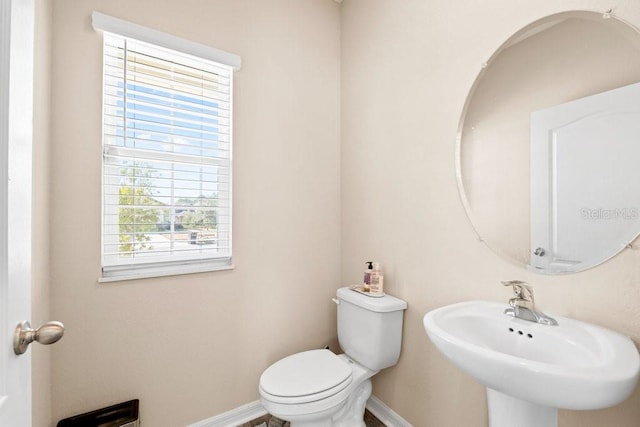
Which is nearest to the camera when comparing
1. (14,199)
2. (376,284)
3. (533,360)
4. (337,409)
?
(14,199)

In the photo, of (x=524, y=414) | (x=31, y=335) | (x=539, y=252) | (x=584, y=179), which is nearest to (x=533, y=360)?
(x=524, y=414)

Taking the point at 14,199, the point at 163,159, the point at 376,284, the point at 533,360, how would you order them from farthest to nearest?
the point at 376,284, the point at 163,159, the point at 533,360, the point at 14,199

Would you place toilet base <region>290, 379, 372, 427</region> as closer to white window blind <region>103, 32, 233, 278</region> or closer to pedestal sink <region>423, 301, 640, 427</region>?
pedestal sink <region>423, 301, 640, 427</region>

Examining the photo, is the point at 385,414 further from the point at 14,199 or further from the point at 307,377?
the point at 14,199

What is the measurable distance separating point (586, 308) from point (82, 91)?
2059 millimetres

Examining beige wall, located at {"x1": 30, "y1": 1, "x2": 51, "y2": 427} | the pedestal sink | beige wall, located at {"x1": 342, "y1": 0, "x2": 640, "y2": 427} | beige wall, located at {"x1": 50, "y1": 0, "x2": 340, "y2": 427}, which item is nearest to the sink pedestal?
the pedestal sink

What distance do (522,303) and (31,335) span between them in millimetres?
1314

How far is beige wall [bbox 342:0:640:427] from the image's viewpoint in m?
0.92

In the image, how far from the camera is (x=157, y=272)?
4.62 feet

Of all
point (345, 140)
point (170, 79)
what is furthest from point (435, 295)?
point (170, 79)

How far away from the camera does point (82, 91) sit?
4.12 feet

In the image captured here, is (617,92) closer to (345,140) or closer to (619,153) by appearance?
(619,153)

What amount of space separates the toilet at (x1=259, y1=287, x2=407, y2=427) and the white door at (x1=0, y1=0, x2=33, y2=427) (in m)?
0.89

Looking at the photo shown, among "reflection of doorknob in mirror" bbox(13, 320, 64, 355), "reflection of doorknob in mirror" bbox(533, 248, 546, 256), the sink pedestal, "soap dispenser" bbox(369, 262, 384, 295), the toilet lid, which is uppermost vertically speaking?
"reflection of doorknob in mirror" bbox(533, 248, 546, 256)
